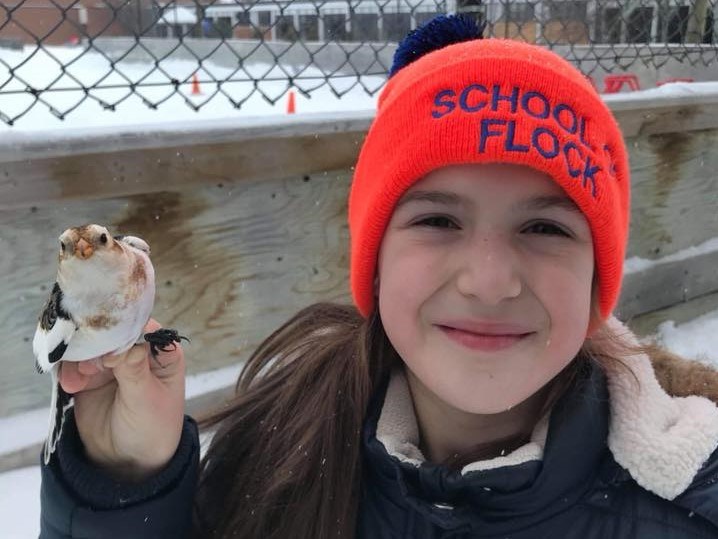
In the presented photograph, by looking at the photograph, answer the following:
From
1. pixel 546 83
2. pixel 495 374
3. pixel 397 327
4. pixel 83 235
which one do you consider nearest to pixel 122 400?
pixel 83 235

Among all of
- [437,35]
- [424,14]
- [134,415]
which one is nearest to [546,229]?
[437,35]

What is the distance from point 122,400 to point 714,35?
490 cm

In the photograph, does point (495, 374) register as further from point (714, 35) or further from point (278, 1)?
point (714, 35)

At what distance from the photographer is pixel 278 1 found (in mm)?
2994

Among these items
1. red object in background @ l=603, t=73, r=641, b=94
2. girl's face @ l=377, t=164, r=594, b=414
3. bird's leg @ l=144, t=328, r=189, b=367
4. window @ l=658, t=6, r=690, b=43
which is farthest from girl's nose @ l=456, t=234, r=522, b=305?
red object in background @ l=603, t=73, r=641, b=94

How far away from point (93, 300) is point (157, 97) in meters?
7.10

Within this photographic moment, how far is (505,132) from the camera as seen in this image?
1168 millimetres

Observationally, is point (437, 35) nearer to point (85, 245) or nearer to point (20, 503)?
point (85, 245)

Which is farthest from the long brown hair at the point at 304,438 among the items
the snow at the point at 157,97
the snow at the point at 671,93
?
the snow at the point at 671,93

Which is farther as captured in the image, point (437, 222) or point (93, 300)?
point (437, 222)

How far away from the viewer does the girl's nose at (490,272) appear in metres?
1.14

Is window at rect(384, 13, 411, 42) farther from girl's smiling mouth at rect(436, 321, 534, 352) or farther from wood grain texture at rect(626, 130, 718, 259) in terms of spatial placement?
girl's smiling mouth at rect(436, 321, 534, 352)

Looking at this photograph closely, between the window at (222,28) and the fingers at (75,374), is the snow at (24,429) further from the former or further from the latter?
the window at (222,28)

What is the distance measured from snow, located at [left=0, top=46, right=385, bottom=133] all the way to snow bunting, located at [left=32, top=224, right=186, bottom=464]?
1412mm
